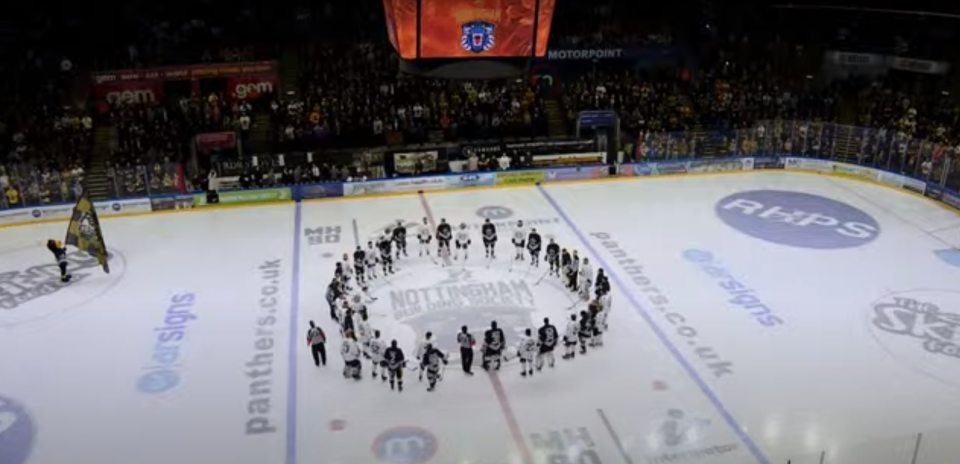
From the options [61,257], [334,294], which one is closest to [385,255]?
[334,294]

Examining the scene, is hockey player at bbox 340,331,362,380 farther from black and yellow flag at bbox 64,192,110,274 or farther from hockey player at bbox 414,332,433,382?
black and yellow flag at bbox 64,192,110,274

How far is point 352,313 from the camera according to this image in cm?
1553

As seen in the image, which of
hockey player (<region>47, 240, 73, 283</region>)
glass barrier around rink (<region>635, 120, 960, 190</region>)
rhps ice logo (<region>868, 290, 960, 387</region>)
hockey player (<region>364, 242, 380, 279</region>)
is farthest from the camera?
glass barrier around rink (<region>635, 120, 960, 190</region>)

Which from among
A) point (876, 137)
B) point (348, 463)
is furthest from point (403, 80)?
point (348, 463)

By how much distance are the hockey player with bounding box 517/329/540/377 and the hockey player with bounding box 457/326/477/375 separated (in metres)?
0.84

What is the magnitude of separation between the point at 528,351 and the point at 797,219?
11346mm

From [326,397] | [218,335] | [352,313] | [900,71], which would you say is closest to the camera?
[326,397]

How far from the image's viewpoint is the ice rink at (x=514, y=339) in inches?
513

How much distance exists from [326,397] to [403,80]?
55.3ft

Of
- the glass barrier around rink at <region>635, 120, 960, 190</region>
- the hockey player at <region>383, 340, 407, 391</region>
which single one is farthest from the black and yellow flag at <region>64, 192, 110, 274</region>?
the glass barrier around rink at <region>635, 120, 960, 190</region>

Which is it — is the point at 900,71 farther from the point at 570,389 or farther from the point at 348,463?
the point at 348,463

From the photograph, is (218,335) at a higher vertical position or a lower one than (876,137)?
lower

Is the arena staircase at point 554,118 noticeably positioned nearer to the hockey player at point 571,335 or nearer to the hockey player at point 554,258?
the hockey player at point 554,258

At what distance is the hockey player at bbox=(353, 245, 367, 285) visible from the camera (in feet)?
59.1
